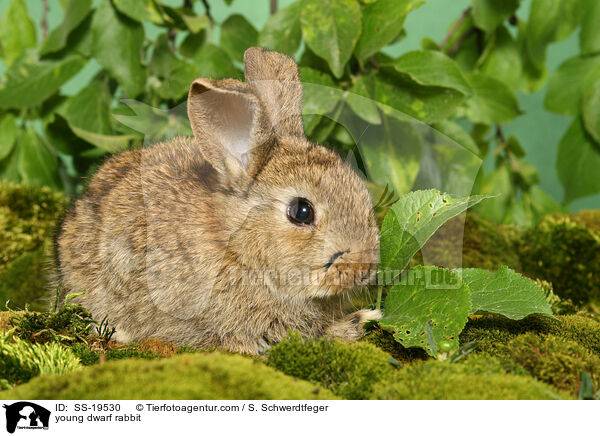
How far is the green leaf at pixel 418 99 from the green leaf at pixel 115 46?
1.03m

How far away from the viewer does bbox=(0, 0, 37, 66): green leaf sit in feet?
9.06

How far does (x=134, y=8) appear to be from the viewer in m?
2.13

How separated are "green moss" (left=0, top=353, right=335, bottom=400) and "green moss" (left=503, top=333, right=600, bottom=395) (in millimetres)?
440

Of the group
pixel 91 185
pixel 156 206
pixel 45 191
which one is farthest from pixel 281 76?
pixel 45 191

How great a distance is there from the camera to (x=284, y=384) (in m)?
1.04

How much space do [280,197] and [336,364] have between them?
0.45 meters

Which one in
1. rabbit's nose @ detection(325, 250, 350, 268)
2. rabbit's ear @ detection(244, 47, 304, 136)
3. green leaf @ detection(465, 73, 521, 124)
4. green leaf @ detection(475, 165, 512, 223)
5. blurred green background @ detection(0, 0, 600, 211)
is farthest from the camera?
blurred green background @ detection(0, 0, 600, 211)

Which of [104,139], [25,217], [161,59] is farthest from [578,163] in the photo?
[25,217]

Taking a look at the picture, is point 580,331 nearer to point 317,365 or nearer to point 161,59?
point 317,365

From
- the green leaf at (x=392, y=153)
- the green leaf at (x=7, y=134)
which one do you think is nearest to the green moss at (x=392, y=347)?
the green leaf at (x=392, y=153)

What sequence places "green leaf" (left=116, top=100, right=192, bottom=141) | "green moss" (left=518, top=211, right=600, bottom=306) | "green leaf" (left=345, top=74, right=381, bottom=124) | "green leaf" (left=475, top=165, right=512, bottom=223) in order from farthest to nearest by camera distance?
"green leaf" (left=475, top=165, right=512, bottom=223)
"green moss" (left=518, top=211, right=600, bottom=306)
"green leaf" (left=116, top=100, right=192, bottom=141)
"green leaf" (left=345, top=74, right=381, bottom=124)

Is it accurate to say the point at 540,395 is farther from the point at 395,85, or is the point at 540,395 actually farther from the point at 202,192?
the point at 395,85

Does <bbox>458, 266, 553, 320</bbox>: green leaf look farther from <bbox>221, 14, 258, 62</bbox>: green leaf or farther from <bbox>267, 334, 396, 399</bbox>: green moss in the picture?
<bbox>221, 14, 258, 62</bbox>: green leaf
